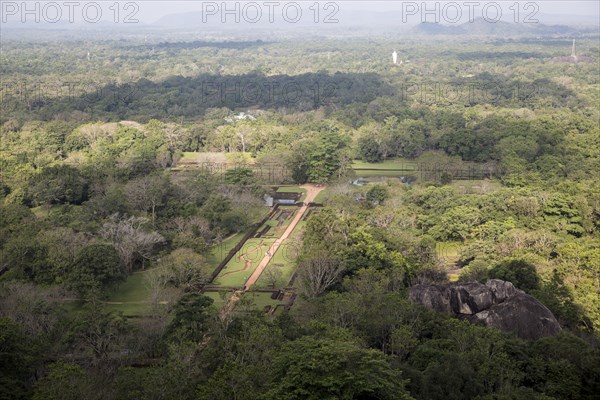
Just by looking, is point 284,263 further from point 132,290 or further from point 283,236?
point 132,290

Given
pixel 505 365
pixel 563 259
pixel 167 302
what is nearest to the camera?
pixel 505 365

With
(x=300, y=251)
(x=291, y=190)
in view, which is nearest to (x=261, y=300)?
(x=300, y=251)

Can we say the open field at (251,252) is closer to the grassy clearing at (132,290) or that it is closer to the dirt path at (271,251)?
the dirt path at (271,251)

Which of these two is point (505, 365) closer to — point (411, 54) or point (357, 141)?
point (357, 141)

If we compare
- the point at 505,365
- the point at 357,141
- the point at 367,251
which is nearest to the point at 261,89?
the point at 357,141

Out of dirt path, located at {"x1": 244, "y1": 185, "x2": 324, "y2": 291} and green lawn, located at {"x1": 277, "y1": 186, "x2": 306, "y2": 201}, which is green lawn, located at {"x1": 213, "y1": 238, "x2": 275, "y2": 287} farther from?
green lawn, located at {"x1": 277, "y1": 186, "x2": 306, "y2": 201}

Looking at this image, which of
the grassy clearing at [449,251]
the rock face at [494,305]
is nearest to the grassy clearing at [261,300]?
the rock face at [494,305]

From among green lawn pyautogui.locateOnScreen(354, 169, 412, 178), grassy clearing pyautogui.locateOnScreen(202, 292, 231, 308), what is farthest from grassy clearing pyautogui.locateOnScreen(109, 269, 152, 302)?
green lawn pyautogui.locateOnScreen(354, 169, 412, 178)

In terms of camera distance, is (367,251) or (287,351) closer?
(287,351)
